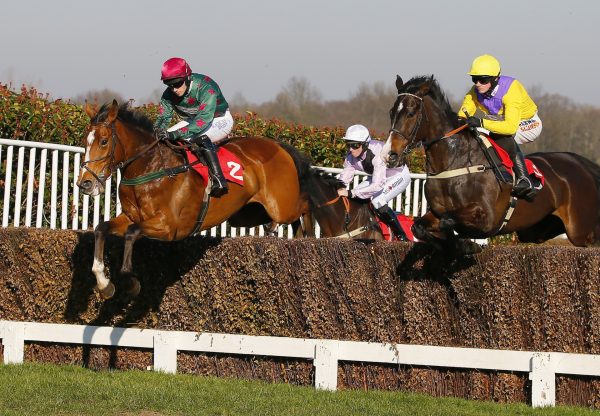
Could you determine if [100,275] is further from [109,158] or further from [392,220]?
[392,220]

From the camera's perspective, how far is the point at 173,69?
7980mm

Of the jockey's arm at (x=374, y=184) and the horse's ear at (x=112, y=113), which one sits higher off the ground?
the horse's ear at (x=112, y=113)

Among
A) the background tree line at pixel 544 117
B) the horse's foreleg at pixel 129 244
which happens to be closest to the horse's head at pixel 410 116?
the horse's foreleg at pixel 129 244

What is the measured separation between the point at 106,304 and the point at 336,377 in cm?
205

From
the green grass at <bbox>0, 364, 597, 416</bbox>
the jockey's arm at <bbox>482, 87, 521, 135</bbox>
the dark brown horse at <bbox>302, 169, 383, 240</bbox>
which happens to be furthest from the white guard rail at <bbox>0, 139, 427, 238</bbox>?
the jockey's arm at <bbox>482, 87, 521, 135</bbox>

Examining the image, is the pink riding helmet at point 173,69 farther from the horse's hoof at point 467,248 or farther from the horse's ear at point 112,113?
the horse's hoof at point 467,248

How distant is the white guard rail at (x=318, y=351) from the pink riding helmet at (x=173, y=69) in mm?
1948

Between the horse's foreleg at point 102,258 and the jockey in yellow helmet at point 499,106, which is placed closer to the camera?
the horse's foreleg at point 102,258

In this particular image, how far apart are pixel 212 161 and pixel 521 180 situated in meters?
2.47

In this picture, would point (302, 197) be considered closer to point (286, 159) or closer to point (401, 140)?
point (286, 159)

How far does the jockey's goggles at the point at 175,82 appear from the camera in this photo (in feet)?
26.3

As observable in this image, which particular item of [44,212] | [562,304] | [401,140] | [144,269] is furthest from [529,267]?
[44,212]

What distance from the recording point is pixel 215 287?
301 inches

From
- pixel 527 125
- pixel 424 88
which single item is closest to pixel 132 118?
pixel 424 88
